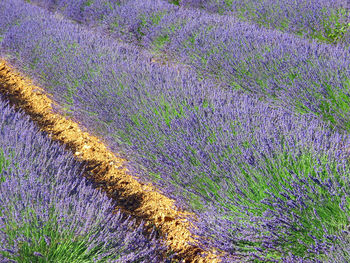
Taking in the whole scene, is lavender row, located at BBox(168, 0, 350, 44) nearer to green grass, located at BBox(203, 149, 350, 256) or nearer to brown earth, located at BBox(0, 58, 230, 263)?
green grass, located at BBox(203, 149, 350, 256)

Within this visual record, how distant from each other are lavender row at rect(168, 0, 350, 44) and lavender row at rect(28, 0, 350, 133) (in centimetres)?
30

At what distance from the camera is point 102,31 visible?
512cm

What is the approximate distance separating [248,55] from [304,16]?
147 centimetres

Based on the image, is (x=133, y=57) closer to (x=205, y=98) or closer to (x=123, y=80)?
(x=123, y=80)

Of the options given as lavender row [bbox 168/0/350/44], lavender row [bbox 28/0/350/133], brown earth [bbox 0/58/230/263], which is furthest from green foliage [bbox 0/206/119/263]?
lavender row [bbox 168/0/350/44]

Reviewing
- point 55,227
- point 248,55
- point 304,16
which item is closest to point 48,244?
point 55,227

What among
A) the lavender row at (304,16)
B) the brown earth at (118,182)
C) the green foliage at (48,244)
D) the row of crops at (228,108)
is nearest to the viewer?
the green foliage at (48,244)

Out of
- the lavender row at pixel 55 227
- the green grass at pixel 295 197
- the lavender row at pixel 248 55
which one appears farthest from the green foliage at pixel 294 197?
the lavender row at pixel 248 55

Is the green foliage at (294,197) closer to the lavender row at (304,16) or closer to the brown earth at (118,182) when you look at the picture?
the brown earth at (118,182)

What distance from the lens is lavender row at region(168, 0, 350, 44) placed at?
13.2 ft

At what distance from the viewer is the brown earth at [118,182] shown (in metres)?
2.05

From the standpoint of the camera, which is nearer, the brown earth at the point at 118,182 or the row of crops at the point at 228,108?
the row of crops at the point at 228,108

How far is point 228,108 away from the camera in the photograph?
7.36ft

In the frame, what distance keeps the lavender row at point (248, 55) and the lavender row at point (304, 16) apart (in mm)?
301
